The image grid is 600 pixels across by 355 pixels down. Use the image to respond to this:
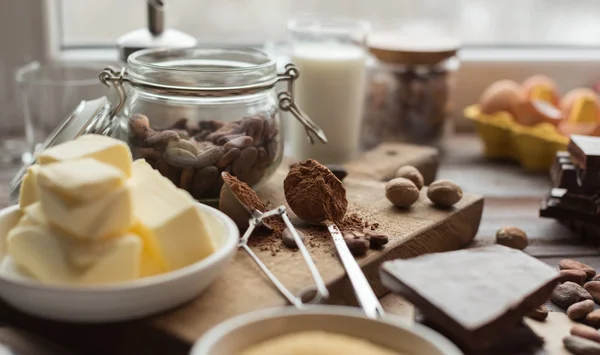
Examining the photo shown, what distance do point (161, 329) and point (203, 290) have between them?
61 millimetres

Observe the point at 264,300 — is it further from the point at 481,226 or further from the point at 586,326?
the point at 481,226

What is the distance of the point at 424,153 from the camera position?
116cm

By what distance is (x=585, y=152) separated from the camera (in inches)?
36.2

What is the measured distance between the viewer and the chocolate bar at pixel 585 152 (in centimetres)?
91

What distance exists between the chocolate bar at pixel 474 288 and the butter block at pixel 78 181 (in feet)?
0.81

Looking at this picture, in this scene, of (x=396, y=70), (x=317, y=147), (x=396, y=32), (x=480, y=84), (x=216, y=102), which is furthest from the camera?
(x=480, y=84)

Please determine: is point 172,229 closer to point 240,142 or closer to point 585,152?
point 240,142

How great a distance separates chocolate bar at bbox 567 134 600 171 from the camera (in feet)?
3.00

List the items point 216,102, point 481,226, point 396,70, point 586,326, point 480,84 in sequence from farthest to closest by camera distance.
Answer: point 480,84, point 396,70, point 481,226, point 216,102, point 586,326

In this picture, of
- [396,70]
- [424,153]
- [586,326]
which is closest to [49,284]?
[586,326]

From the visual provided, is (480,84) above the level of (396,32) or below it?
below

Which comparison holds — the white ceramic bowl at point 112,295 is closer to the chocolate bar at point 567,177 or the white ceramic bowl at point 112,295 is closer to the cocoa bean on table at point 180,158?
the cocoa bean on table at point 180,158

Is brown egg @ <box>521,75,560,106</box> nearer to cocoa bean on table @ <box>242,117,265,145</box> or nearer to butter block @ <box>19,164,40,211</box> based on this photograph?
cocoa bean on table @ <box>242,117,265,145</box>

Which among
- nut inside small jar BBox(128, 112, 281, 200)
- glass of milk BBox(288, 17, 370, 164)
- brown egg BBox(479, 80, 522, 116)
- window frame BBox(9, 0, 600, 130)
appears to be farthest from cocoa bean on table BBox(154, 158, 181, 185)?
brown egg BBox(479, 80, 522, 116)
